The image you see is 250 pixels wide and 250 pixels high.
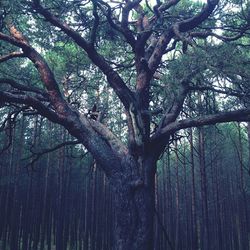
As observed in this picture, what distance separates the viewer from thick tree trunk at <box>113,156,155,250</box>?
6188 mm

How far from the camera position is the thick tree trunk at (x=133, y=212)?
6188 millimetres

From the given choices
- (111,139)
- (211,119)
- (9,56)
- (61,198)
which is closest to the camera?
(211,119)

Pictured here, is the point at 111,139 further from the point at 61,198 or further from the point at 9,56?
the point at 61,198

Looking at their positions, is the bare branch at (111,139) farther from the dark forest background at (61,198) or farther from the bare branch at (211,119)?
the dark forest background at (61,198)

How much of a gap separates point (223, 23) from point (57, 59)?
826cm

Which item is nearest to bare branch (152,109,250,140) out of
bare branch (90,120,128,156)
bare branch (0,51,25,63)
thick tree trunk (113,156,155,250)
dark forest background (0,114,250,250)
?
bare branch (90,120,128,156)

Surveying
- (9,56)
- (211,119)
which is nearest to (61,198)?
(9,56)

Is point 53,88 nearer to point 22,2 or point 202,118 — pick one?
point 22,2

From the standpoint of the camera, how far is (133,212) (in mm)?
6309

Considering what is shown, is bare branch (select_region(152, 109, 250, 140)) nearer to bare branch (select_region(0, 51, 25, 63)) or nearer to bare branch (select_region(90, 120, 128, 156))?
bare branch (select_region(90, 120, 128, 156))

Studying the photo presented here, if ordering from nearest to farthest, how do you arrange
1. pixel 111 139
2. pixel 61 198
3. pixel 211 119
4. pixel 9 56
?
pixel 211 119
pixel 9 56
pixel 111 139
pixel 61 198

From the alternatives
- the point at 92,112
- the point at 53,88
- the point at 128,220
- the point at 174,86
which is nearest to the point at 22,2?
the point at 53,88

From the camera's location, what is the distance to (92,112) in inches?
329

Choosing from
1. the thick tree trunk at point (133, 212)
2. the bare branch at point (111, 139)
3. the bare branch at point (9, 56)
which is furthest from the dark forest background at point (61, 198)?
the bare branch at point (9, 56)
